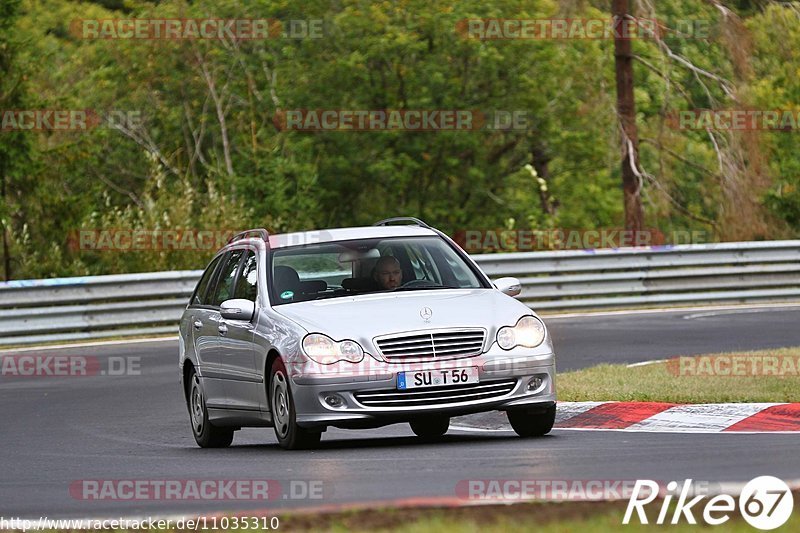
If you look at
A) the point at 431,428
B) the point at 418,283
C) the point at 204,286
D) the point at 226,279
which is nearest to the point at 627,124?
the point at 204,286

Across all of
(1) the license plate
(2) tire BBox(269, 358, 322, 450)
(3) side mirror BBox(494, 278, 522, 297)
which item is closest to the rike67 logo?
(1) the license plate

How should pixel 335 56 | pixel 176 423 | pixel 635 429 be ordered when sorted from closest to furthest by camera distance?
pixel 635 429 < pixel 176 423 < pixel 335 56

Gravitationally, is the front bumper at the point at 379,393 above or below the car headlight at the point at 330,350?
below

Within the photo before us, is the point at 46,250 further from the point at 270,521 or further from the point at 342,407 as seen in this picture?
the point at 270,521

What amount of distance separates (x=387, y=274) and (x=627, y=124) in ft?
69.6

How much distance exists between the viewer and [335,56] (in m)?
40.5

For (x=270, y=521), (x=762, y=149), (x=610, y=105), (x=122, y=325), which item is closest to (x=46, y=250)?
(x=122, y=325)

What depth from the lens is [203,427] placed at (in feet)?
42.5

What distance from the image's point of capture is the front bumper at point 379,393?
1095 centimetres

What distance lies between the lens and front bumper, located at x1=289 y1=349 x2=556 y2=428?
10953 mm

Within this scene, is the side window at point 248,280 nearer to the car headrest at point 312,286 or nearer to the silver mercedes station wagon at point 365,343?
the silver mercedes station wagon at point 365,343

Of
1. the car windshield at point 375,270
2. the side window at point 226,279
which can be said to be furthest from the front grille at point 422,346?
the side window at point 226,279

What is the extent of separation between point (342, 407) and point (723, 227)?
72.7 ft

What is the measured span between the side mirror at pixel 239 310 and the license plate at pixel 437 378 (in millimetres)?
1526
